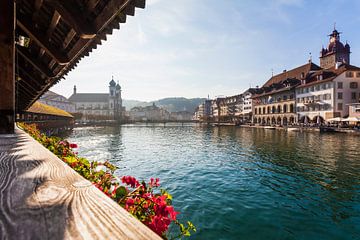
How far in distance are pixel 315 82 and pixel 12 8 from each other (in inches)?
2361

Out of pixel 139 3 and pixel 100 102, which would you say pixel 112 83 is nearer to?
pixel 100 102

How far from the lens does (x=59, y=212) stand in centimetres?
111

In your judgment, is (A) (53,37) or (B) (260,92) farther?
(B) (260,92)

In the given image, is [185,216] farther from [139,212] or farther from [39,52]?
[39,52]

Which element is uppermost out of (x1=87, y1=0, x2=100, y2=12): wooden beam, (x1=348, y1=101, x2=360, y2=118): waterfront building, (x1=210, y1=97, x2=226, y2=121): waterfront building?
(x1=210, y1=97, x2=226, y2=121): waterfront building

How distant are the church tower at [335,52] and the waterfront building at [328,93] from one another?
914 inches

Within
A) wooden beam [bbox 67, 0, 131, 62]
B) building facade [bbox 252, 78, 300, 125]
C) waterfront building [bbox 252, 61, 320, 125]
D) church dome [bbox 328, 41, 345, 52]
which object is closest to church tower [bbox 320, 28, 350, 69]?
church dome [bbox 328, 41, 345, 52]

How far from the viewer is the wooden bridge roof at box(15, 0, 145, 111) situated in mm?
3961

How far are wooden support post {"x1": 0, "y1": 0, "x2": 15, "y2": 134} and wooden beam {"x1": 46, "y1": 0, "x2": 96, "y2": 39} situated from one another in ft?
5.53

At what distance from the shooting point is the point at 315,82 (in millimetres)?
50031

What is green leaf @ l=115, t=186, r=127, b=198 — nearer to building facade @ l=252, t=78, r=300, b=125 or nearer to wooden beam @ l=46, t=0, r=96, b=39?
wooden beam @ l=46, t=0, r=96, b=39

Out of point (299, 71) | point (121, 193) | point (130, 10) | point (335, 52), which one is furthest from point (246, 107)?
point (121, 193)

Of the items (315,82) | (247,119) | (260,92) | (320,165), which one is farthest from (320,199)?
(247,119)

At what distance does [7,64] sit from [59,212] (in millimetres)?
5998
